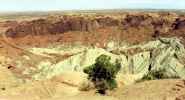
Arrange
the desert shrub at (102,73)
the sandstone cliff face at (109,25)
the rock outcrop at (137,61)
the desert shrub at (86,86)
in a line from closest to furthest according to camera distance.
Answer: the desert shrub at (102,73) → the desert shrub at (86,86) → the rock outcrop at (137,61) → the sandstone cliff face at (109,25)

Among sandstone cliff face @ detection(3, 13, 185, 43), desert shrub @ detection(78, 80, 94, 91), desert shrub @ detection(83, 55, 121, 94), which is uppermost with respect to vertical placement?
desert shrub @ detection(83, 55, 121, 94)

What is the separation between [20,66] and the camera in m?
89.8

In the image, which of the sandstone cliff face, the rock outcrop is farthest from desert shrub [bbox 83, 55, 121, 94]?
the sandstone cliff face

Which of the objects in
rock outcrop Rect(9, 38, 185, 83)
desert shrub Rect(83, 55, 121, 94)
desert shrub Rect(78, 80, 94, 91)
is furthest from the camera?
Result: rock outcrop Rect(9, 38, 185, 83)

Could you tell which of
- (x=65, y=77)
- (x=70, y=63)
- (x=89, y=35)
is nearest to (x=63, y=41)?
(x=89, y=35)

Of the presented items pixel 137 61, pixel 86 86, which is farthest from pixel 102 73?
pixel 137 61

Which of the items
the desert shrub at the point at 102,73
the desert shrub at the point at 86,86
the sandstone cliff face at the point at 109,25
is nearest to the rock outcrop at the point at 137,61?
the sandstone cliff face at the point at 109,25

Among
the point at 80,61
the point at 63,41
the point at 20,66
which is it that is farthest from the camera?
the point at 63,41

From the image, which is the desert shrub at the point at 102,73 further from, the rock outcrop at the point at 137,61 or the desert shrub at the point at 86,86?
the rock outcrop at the point at 137,61

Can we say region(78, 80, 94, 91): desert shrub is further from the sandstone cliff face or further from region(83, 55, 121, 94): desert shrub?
the sandstone cliff face

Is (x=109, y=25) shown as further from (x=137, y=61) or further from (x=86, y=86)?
(x=86, y=86)

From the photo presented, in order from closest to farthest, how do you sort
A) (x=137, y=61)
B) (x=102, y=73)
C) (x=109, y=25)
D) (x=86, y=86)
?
(x=102, y=73) < (x=86, y=86) < (x=137, y=61) < (x=109, y=25)

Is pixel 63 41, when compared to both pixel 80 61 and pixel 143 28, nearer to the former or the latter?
pixel 143 28

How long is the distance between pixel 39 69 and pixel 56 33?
8266cm
